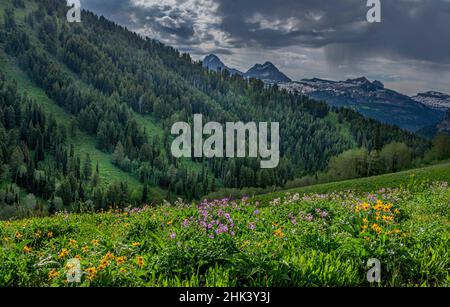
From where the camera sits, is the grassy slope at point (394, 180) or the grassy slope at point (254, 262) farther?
the grassy slope at point (394, 180)

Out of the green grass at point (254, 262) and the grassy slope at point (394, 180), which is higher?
the green grass at point (254, 262)

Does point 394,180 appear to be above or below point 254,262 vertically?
below

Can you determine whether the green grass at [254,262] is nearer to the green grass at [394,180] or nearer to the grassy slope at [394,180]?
the grassy slope at [394,180]

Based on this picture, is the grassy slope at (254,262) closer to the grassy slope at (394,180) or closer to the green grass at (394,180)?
the grassy slope at (394,180)

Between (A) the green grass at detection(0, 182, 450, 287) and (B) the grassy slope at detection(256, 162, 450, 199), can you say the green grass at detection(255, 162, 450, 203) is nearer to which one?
(B) the grassy slope at detection(256, 162, 450, 199)

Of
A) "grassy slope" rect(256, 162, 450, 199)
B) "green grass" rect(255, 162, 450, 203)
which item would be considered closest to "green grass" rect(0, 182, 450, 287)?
"grassy slope" rect(256, 162, 450, 199)

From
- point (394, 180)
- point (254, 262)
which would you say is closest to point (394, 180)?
point (394, 180)

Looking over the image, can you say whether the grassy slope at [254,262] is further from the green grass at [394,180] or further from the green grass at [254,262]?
the green grass at [394,180]

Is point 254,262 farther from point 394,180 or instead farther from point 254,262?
point 394,180

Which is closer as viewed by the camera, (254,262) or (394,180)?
(254,262)

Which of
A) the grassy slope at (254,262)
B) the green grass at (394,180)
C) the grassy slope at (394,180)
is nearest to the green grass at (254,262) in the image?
the grassy slope at (254,262)

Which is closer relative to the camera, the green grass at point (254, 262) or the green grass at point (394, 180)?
the green grass at point (254, 262)

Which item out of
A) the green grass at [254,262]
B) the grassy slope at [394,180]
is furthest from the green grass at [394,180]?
the green grass at [254,262]
